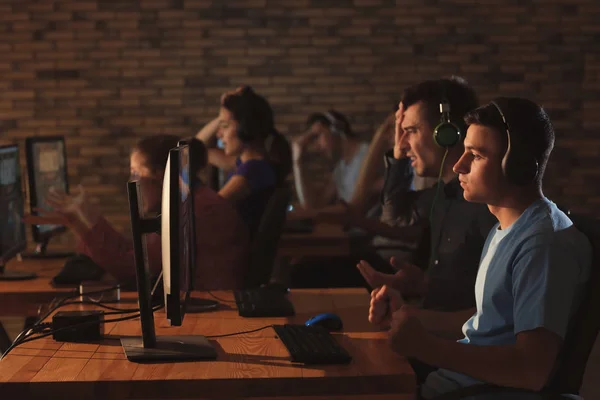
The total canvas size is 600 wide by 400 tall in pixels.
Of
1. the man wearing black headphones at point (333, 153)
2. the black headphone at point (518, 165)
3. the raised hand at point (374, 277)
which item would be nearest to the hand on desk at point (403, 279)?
the raised hand at point (374, 277)

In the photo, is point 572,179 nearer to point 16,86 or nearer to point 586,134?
point 586,134

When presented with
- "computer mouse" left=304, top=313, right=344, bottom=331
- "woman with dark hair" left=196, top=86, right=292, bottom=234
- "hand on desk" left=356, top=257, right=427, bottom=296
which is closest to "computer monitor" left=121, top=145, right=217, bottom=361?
"computer mouse" left=304, top=313, right=344, bottom=331

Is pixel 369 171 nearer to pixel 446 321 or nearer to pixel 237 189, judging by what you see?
pixel 237 189

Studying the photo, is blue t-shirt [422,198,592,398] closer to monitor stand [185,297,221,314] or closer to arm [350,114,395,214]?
monitor stand [185,297,221,314]

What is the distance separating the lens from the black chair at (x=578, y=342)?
1828 millimetres

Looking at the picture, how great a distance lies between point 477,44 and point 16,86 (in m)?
3.44

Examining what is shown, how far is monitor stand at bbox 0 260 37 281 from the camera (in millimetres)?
3305

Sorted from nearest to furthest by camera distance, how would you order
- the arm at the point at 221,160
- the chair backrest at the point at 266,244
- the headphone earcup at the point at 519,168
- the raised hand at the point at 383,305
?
the headphone earcup at the point at 519,168 → the raised hand at the point at 383,305 → the chair backrest at the point at 266,244 → the arm at the point at 221,160

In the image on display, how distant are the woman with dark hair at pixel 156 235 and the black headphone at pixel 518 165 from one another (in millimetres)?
1148

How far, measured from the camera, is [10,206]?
3463 millimetres

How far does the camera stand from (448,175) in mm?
2740

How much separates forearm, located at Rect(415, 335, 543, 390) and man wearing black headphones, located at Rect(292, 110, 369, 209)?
449cm

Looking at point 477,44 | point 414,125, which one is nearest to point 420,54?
point 477,44

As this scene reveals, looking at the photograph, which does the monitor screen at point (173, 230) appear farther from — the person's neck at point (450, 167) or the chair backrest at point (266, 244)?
the chair backrest at point (266, 244)
